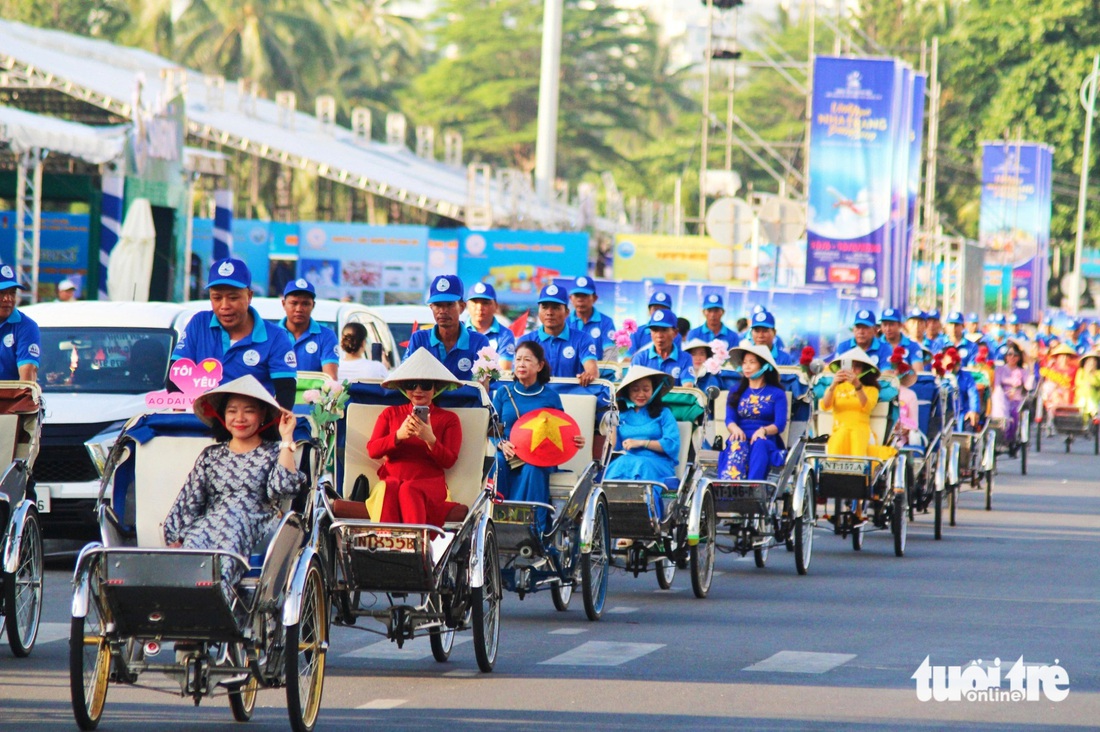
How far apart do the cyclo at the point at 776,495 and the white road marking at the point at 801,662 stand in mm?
3000

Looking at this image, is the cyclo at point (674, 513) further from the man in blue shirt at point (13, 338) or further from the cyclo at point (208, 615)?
the cyclo at point (208, 615)

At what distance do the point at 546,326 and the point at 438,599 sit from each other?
206 inches

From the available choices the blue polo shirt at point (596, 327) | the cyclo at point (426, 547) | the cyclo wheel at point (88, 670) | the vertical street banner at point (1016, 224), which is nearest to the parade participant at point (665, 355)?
the blue polo shirt at point (596, 327)

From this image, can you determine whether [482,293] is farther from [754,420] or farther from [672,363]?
[754,420]

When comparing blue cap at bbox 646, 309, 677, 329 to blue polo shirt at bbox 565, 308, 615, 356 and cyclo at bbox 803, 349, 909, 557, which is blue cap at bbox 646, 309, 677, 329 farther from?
cyclo at bbox 803, 349, 909, 557

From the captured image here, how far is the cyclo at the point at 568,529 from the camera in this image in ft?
35.9

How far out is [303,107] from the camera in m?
68.4

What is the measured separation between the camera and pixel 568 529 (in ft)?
37.1

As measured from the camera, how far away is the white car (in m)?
13.4

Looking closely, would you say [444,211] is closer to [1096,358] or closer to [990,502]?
[1096,358]

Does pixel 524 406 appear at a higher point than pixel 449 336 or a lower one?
lower

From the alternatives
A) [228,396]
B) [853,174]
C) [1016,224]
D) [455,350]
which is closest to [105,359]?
[455,350]

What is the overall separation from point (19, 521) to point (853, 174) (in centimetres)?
2387

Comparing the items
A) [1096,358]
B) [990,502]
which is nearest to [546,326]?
[990,502]
